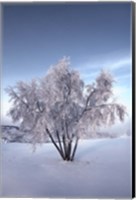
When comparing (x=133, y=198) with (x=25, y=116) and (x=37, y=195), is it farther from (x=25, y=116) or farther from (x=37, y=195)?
(x=25, y=116)

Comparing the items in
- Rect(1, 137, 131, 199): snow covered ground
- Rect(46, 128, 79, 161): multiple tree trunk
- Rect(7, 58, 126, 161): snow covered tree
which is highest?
Rect(7, 58, 126, 161): snow covered tree

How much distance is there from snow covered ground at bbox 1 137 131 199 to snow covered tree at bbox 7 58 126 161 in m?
0.08

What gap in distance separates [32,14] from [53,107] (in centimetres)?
68

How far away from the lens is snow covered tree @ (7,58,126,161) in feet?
7.79

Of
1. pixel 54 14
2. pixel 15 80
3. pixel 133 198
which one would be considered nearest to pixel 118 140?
pixel 133 198

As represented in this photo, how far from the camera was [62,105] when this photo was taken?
2379 mm

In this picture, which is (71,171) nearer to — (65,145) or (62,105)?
(65,145)

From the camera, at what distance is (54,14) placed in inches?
94.4

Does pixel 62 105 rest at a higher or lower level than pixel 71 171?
higher

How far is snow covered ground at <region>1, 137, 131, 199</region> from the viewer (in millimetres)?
2352

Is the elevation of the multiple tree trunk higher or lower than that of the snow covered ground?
higher

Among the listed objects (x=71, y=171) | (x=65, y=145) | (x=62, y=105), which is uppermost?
(x=62, y=105)

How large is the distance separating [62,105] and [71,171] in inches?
18.5

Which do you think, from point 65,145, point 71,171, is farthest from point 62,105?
point 71,171
